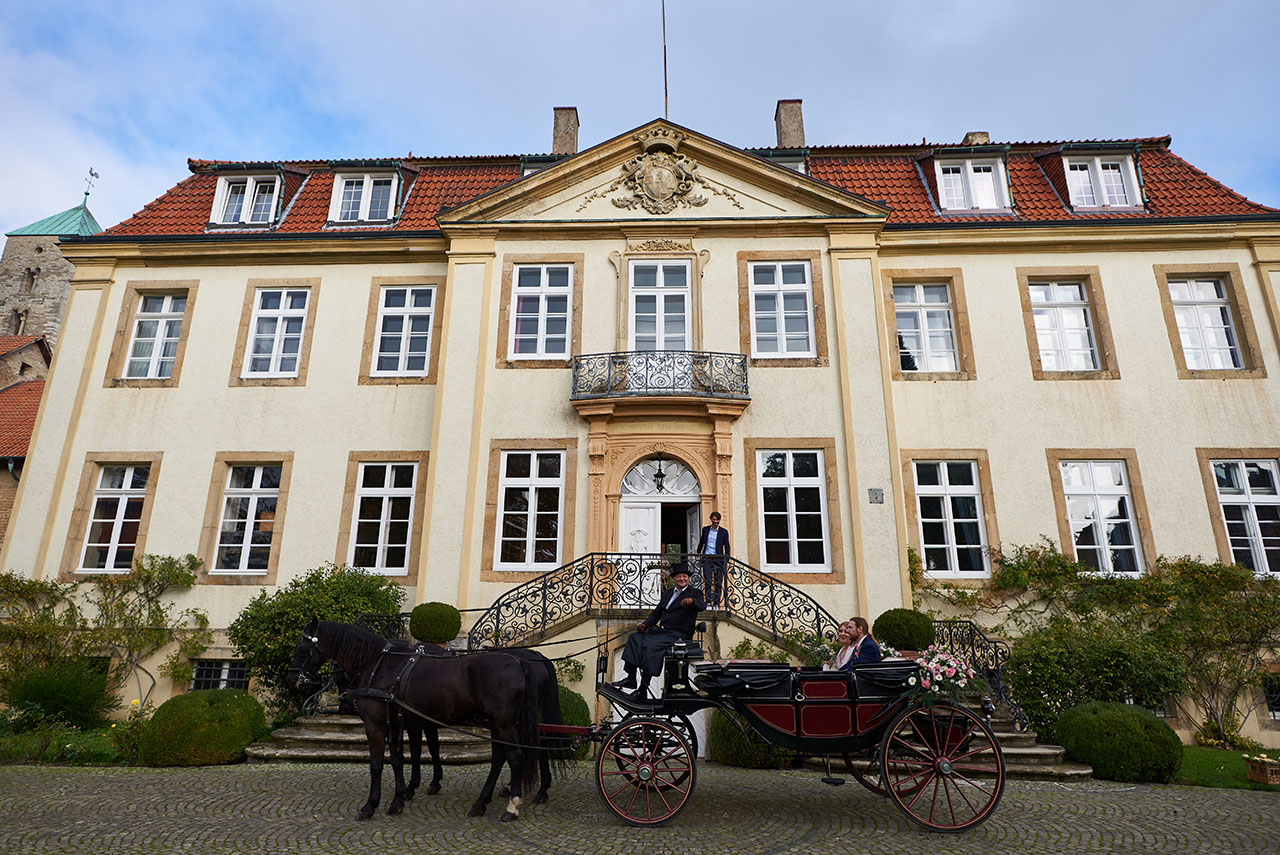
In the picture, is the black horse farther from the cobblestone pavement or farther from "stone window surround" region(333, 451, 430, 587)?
"stone window surround" region(333, 451, 430, 587)

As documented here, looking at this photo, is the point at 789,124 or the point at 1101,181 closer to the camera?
the point at 1101,181

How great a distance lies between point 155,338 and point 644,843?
14360 mm

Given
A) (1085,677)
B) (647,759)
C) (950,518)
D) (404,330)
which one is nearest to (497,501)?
(404,330)

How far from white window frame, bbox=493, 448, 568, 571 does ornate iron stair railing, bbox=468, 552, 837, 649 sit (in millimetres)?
798

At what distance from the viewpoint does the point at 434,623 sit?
1111 centimetres

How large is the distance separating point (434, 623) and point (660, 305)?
6.91 metres

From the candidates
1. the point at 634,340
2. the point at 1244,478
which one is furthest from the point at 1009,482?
the point at 634,340

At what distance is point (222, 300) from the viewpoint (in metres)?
15.0

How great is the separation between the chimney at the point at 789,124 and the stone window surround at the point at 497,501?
9.74 meters

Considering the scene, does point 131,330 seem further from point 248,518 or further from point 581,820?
point 581,820

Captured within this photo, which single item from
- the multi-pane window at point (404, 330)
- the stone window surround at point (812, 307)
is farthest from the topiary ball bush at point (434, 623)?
the stone window surround at point (812, 307)

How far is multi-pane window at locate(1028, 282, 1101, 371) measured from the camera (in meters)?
14.0

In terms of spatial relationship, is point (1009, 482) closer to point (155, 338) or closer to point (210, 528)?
point (210, 528)

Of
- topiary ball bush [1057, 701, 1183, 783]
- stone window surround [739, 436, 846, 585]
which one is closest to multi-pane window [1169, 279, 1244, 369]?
stone window surround [739, 436, 846, 585]
